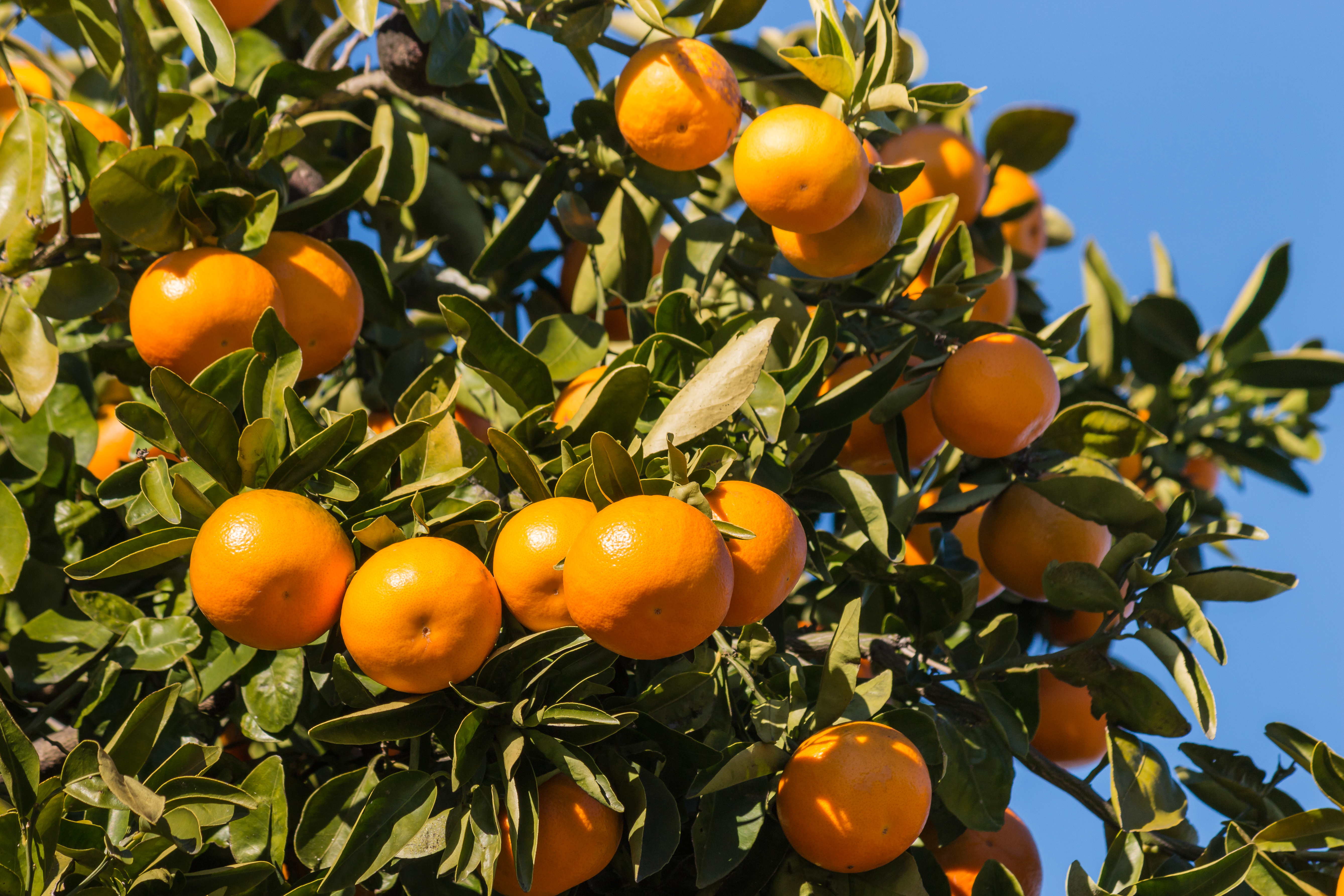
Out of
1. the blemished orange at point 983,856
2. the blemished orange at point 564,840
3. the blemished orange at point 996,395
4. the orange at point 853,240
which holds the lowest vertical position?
the blemished orange at point 983,856

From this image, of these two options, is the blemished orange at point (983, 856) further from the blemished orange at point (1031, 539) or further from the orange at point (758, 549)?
the orange at point (758, 549)

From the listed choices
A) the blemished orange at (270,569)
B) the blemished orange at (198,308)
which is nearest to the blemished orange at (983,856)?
the blemished orange at (270,569)

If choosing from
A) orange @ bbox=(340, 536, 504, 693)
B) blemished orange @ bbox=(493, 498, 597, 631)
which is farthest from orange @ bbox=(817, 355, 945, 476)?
orange @ bbox=(340, 536, 504, 693)

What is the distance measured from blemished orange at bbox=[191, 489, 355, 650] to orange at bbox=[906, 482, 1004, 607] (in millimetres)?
1167

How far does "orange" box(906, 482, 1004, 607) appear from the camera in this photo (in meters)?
2.04

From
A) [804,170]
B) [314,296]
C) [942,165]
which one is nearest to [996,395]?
[804,170]

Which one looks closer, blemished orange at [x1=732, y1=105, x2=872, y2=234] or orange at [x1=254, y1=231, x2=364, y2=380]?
blemished orange at [x1=732, y1=105, x2=872, y2=234]

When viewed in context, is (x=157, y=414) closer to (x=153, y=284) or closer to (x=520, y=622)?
(x=153, y=284)

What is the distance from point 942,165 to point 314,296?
1.25 meters

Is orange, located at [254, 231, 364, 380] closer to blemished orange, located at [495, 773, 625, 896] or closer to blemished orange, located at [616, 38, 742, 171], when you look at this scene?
blemished orange, located at [616, 38, 742, 171]

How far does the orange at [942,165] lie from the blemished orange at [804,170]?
2.05ft

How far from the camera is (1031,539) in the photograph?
5.77ft

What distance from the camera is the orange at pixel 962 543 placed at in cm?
Result: 204

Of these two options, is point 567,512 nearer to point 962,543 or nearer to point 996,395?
point 996,395
